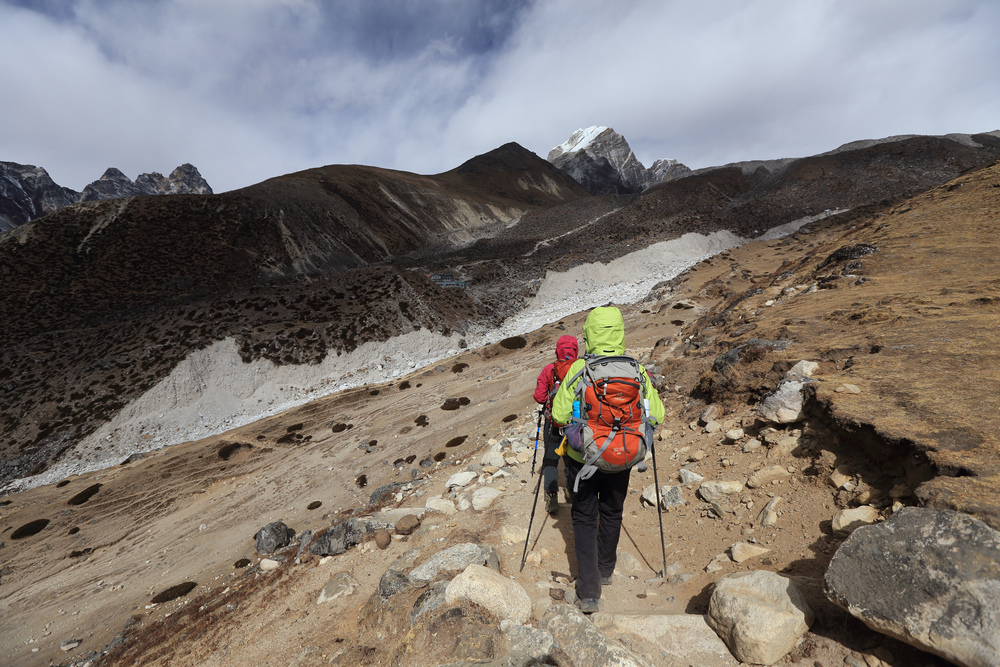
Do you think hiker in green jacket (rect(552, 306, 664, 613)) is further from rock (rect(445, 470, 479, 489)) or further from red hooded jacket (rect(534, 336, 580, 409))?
rock (rect(445, 470, 479, 489))

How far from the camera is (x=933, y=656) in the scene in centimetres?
275

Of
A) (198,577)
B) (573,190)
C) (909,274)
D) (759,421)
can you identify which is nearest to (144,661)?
(198,577)

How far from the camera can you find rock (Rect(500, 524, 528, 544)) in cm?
646

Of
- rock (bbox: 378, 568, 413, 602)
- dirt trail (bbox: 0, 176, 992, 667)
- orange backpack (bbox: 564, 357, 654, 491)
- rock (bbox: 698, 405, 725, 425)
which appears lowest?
dirt trail (bbox: 0, 176, 992, 667)

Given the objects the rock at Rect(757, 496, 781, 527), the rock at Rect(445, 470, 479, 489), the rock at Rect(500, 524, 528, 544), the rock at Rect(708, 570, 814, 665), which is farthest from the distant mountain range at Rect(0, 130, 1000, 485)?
the rock at Rect(708, 570, 814, 665)

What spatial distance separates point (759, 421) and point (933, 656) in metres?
4.84

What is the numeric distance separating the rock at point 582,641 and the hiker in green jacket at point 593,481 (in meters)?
0.76

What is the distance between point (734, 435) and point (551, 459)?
3.41m

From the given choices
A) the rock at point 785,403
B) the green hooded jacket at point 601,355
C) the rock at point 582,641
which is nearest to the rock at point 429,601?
the rock at point 582,641

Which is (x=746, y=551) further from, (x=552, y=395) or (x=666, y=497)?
(x=552, y=395)

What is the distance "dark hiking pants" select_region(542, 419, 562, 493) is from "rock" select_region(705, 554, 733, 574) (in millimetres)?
2659

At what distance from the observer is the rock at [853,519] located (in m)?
4.36

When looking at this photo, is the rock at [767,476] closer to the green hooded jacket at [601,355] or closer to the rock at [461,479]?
the green hooded jacket at [601,355]

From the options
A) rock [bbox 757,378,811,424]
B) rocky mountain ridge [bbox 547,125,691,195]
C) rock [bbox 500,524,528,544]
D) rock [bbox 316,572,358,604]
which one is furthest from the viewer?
rocky mountain ridge [bbox 547,125,691,195]
